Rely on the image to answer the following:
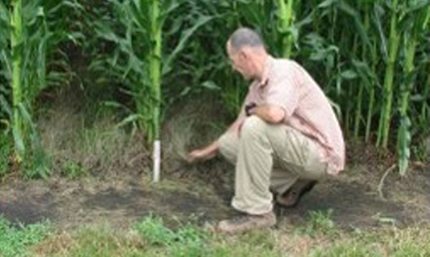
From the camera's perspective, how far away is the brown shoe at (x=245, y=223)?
16.6ft

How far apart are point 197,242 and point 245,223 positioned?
381mm

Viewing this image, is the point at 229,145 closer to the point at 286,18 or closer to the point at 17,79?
the point at 286,18

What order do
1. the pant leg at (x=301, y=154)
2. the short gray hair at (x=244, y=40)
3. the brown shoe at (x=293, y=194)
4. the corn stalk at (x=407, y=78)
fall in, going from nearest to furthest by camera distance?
the short gray hair at (x=244, y=40), the pant leg at (x=301, y=154), the brown shoe at (x=293, y=194), the corn stalk at (x=407, y=78)

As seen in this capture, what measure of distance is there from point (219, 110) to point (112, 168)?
3.07ft

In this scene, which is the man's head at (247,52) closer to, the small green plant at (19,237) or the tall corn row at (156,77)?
the tall corn row at (156,77)

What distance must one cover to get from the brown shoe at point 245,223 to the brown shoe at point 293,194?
0.35 metres

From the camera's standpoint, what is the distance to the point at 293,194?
5.50 metres

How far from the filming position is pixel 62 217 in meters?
5.30

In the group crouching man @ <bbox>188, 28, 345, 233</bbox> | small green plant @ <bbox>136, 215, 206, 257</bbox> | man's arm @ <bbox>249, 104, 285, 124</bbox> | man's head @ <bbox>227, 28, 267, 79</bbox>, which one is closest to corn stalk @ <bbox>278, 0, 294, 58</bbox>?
crouching man @ <bbox>188, 28, 345, 233</bbox>

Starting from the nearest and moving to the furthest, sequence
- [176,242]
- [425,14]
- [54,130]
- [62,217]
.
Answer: [176,242], [62,217], [425,14], [54,130]

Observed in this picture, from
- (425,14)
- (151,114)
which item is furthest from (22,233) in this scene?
(425,14)

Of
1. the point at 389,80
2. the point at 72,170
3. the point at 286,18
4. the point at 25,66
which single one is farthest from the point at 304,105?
the point at 25,66

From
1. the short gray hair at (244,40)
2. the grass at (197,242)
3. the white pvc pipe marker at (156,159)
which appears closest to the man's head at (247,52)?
the short gray hair at (244,40)

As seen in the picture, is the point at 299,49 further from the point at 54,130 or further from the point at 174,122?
the point at 54,130
